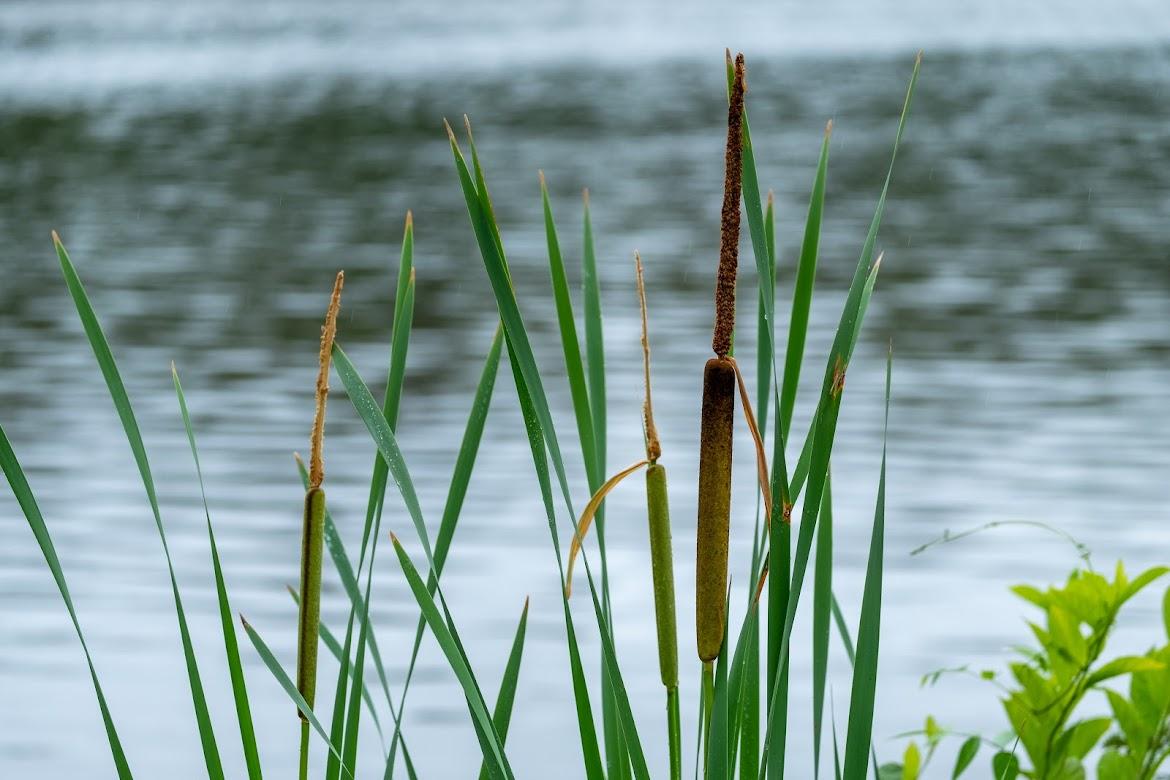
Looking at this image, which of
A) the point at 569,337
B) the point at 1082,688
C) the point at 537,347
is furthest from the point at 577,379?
the point at 537,347

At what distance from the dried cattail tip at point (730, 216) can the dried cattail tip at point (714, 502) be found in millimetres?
10

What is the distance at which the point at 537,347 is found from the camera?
3383mm

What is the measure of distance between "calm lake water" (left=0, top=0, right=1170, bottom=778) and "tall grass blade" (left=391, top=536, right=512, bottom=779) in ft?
4.06

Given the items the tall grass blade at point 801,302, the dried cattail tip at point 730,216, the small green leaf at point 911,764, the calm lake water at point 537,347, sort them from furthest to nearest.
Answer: the calm lake water at point 537,347 → the small green leaf at point 911,764 → the tall grass blade at point 801,302 → the dried cattail tip at point 730,216

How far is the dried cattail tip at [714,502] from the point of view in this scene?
410mm

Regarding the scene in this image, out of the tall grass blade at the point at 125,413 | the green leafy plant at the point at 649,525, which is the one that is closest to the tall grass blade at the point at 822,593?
the green leafy plant at the point at 649,525

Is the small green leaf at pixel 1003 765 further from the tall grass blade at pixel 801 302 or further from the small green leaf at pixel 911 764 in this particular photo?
the tall grass blade at pixel 801 302

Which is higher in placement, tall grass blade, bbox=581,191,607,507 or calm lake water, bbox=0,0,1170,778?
calm lake water, bbox=0,0,1170,778

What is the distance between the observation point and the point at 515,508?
2.50 metres

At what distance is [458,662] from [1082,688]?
A: 1.24 feet

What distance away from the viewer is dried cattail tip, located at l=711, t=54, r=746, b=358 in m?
0.40

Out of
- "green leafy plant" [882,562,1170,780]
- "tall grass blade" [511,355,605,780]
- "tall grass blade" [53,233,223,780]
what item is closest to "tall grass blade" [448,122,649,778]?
"tall grass blade" [511,355,605,780]

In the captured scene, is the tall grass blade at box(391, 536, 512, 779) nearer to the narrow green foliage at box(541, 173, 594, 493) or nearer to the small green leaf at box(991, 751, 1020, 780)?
the narrow green foliage at box(541, 173, 594, 493)

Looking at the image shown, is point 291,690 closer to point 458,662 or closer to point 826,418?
point 458,662
